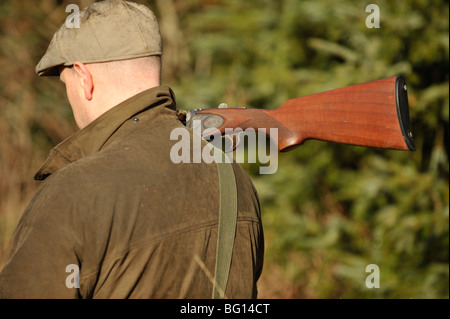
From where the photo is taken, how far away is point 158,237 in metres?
1.72

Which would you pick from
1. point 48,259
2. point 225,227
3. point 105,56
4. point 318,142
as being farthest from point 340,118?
point 318,142

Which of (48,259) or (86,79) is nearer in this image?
(48,259)

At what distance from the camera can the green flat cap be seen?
6.38 ft

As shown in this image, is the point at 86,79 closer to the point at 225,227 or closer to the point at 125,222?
the point at 125,222

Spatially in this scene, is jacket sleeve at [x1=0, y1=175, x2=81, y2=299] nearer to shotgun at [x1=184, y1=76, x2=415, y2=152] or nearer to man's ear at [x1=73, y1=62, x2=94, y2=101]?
man's ear at [x1=73, y1=62, x2=94, y2=101]

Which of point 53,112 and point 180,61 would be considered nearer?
point 53,112

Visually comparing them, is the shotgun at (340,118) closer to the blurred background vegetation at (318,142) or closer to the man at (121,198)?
the man at (121,198)

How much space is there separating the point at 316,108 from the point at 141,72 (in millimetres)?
726

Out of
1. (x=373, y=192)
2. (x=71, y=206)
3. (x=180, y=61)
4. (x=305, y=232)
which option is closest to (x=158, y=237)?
(x=71, y=206)

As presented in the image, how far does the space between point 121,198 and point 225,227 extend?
1.32 feet

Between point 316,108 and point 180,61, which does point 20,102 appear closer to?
point 180,61

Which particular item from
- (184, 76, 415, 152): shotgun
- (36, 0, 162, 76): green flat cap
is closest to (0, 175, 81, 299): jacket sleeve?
(36, 0, 162, 76): green flat cap

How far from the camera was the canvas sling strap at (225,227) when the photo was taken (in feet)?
Answer: 6.12

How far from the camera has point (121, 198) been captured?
168cm
